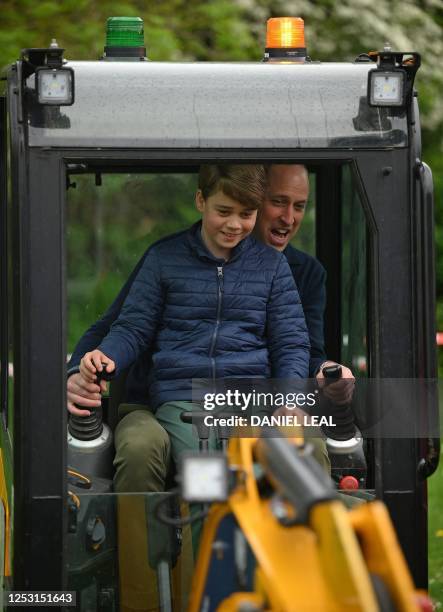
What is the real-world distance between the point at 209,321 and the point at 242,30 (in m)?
7.74

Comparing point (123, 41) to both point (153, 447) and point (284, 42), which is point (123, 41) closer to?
point (284, 42)

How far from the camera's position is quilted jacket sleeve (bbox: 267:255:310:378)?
14.3 ft

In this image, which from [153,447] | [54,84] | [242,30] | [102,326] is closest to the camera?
[54,84]

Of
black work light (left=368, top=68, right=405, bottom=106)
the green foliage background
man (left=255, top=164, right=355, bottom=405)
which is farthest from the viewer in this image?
the green foliage background

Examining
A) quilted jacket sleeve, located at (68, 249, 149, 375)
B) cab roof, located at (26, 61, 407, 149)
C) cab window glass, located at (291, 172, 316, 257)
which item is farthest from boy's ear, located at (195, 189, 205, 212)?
cab window glass, located at (291, 172, 316, 257)

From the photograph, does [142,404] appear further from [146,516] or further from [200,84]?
[200,84]

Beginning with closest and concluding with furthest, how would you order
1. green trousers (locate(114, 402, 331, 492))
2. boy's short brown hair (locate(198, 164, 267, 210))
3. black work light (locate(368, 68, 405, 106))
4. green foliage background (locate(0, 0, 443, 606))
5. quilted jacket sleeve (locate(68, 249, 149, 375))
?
1. black work light (locate(368, 68, 405, 106))
2. green trousers (locate(114, 402, 331, 492))
3. boy's short brown hair (locate(198, 164, 267, 210))
4. quilted jacket sleeve (locate(68, 249, 149, 375))
5. green foliage background (locate(0, 0, 443, 606))

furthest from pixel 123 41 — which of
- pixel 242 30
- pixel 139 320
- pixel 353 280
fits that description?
pixel 242 30

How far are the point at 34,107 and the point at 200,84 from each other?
47 cm

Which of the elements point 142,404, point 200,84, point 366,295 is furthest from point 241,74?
point 142,404

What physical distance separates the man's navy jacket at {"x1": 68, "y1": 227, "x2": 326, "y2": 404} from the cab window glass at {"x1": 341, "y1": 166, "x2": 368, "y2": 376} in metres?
0.10

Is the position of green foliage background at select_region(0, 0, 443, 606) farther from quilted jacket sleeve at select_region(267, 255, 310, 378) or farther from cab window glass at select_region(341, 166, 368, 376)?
quilted jacket sleeve at select_region(267, 255, 310, 378)

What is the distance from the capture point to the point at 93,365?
425 cm

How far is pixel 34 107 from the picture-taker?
12.8 feet
